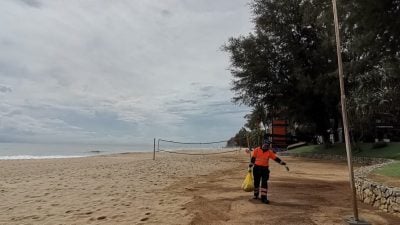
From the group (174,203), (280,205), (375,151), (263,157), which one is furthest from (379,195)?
(375,151)

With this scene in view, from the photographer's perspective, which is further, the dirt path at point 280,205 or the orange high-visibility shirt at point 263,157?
the orange high-visibility shirt at point 263,157

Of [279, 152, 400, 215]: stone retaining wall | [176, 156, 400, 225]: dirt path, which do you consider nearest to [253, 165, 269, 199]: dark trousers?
[176, 156, 400, 225]: dirt path

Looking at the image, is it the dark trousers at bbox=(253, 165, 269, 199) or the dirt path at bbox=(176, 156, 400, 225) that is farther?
the dark trousers at bbox=(253, 165, 269, 199)

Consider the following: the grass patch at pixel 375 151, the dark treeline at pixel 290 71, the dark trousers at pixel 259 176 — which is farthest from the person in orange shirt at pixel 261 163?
the dark treeline at pixel 290 71

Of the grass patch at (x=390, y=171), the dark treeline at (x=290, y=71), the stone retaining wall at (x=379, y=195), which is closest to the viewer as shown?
the stone retaining wall at (x=379, y=195)

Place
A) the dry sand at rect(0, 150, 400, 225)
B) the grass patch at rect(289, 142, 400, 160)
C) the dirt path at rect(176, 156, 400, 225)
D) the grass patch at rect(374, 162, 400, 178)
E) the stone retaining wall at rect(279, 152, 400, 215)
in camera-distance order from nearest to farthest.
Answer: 1. the dirt path at rect(176, 156, 400, 225)
2. the dry sand at rect(0, 150, 400, 225)
3. the stone retaining wall at rect(279, 152, 400, 215)
4. the grass patch at rect(374, 162, 400, 178)
5. the grass patch at rect(289, 142, 400, 160)

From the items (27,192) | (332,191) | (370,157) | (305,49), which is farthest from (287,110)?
(27,192)

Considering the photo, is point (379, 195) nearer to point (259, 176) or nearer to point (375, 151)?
point (259, 176)

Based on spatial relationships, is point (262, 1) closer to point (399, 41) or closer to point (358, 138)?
point (358, 138)

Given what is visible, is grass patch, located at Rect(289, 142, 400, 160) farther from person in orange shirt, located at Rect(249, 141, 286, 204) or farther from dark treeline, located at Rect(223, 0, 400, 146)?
person in orange shirt, located at Rect(249, 141, 286, 204)

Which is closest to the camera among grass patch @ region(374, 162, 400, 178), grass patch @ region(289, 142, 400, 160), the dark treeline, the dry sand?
the dry sand

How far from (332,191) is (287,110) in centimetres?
2233

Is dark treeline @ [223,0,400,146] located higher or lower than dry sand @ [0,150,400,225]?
higher

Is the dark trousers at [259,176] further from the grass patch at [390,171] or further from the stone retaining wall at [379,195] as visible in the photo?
the grass patch at [390,171]
